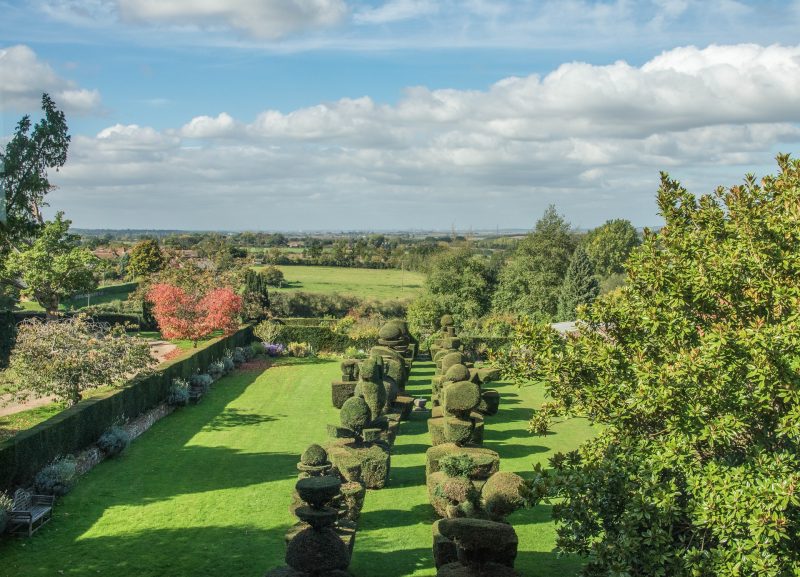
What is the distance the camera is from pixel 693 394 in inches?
314

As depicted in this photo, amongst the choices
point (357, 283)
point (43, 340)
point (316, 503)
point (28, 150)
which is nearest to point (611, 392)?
point (316, 503)

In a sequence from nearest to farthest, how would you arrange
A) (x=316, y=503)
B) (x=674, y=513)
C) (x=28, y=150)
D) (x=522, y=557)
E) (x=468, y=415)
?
(x=674, y=513) → (x=316, y=503) → (x=522, y=557) → (x=468, y=415) → (x=28, y=150)

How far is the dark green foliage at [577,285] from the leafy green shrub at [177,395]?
35598mm

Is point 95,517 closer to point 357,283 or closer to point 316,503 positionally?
point 316,503

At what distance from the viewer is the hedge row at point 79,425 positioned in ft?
48.8

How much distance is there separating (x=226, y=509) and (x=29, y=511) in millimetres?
3928

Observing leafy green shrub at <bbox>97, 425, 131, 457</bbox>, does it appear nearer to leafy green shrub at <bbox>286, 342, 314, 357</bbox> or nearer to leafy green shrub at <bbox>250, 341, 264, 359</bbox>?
leafy green shrub at <bbox>250, 341, 264, 359</bbox>

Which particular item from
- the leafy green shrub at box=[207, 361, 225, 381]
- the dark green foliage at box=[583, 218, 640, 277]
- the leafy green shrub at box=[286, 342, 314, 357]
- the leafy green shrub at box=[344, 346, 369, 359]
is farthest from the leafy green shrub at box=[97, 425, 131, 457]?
the dark green foliage at box=[583, 218, 640, 277]

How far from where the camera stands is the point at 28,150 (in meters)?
30.2

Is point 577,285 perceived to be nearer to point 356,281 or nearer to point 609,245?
point 609,245

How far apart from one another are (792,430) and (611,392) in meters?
2.25

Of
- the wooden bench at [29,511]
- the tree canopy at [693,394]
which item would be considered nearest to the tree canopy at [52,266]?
the wooden bench at [29,511]

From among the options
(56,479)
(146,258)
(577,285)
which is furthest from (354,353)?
(146,258)

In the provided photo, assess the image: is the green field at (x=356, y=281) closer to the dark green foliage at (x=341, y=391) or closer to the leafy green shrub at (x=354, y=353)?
the leafy green shrub at (x=354, y=353)
